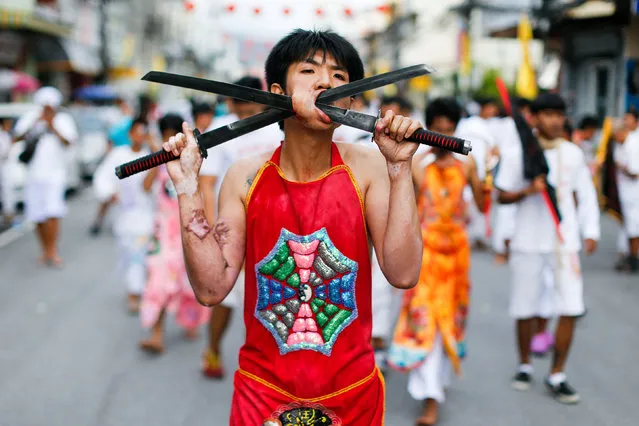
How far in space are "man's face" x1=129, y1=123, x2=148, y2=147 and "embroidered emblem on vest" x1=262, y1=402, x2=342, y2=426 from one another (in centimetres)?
597

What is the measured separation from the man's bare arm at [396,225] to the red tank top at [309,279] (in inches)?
2.0

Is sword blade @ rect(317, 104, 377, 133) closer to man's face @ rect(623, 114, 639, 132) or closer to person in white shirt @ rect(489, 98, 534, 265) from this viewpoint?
person in white shirt @ rect(489, 98, 534, 265)

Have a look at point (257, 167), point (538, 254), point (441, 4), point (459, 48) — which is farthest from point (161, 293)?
point (441, 4)

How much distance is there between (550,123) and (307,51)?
348cm

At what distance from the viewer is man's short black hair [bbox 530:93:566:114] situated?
556 centimetres

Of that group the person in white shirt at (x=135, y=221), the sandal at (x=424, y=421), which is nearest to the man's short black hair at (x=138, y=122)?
the person in white shirt at (x=135, y=221)

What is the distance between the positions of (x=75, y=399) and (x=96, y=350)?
1232 millimetres

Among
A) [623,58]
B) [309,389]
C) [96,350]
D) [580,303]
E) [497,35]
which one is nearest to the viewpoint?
[309,389]

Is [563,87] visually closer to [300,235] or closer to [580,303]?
[580,303]

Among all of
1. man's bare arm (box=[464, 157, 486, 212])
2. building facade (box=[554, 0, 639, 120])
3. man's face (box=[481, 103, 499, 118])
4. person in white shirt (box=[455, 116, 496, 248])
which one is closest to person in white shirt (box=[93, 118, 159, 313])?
person in white shirt (box=[455, 116, 496, 248])

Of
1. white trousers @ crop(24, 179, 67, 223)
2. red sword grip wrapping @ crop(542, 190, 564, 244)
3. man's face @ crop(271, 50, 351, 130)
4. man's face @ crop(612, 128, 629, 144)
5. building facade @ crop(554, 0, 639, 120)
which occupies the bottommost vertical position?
white trousers @ crop(24, 179, 67, 223)

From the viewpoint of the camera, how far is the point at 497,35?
76.5ft

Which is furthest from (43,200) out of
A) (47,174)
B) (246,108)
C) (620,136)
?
(620,136)

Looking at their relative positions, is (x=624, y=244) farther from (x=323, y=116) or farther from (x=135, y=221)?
(x=323, y=116)
